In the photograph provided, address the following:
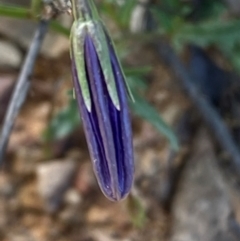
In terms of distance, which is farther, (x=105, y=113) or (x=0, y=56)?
(x=0, y=56)

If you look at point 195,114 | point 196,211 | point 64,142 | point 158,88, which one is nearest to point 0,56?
point 64,142

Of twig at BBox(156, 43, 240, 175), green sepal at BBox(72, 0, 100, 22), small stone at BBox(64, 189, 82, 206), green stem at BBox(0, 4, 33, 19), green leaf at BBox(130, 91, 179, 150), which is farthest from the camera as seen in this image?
small stone at BBox(64, 189, 82, 206)

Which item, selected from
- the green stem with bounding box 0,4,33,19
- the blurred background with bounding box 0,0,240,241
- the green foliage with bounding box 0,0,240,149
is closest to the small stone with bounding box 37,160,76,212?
the blurred background with bounding box 0,0,240,241

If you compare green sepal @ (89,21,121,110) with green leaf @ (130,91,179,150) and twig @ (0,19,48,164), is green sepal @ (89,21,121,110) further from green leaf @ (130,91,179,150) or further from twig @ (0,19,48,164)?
green leaf @ (130,91,179,150)

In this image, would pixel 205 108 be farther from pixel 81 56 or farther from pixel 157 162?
pixel 81 56

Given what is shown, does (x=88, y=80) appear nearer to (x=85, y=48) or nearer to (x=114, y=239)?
(x=85, y=48)

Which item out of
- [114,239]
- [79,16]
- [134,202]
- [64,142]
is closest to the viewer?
[79,16]

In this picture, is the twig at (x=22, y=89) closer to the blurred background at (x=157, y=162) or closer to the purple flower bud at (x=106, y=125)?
the purple flower bud at (x=106, y=125)
